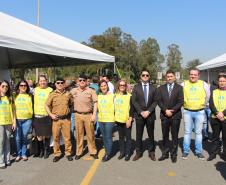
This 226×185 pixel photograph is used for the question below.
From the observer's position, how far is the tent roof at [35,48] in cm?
805

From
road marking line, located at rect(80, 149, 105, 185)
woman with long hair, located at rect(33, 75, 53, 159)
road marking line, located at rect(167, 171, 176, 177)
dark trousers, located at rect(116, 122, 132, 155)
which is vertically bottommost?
road marking line, located at rect(167, 171, 176, 177)

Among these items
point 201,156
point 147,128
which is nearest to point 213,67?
point 201,156

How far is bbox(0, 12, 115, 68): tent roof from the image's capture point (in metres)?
8.05

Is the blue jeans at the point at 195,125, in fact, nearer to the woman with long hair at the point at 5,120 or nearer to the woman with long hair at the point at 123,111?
the woman with long hair at the point at 123,111

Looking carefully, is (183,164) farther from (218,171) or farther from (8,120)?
(8,120)

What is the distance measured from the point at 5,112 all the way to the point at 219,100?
4272mm

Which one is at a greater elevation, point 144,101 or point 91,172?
point 144,101

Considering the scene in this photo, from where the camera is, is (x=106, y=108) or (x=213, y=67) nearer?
(x=106, y=108)

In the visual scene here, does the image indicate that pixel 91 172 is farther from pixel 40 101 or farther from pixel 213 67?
pixel 213 67

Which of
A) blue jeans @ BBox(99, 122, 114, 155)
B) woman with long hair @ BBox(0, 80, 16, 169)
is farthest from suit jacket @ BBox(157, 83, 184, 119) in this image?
woman with long hair @ BBox(0, 80, 16, 169)

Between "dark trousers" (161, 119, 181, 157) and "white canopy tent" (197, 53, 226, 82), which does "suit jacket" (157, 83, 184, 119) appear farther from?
"white canopy tent" (197, 53, 226, 82)

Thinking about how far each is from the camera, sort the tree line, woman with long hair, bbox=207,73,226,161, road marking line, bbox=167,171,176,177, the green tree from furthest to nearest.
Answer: the green tree < the tree line < woman with long hair, bbox=207,73,226,161 < road marking line, bbox=167,171,176,177

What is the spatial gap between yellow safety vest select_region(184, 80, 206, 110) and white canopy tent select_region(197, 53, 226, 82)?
290 inches

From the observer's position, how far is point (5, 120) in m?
6.86
